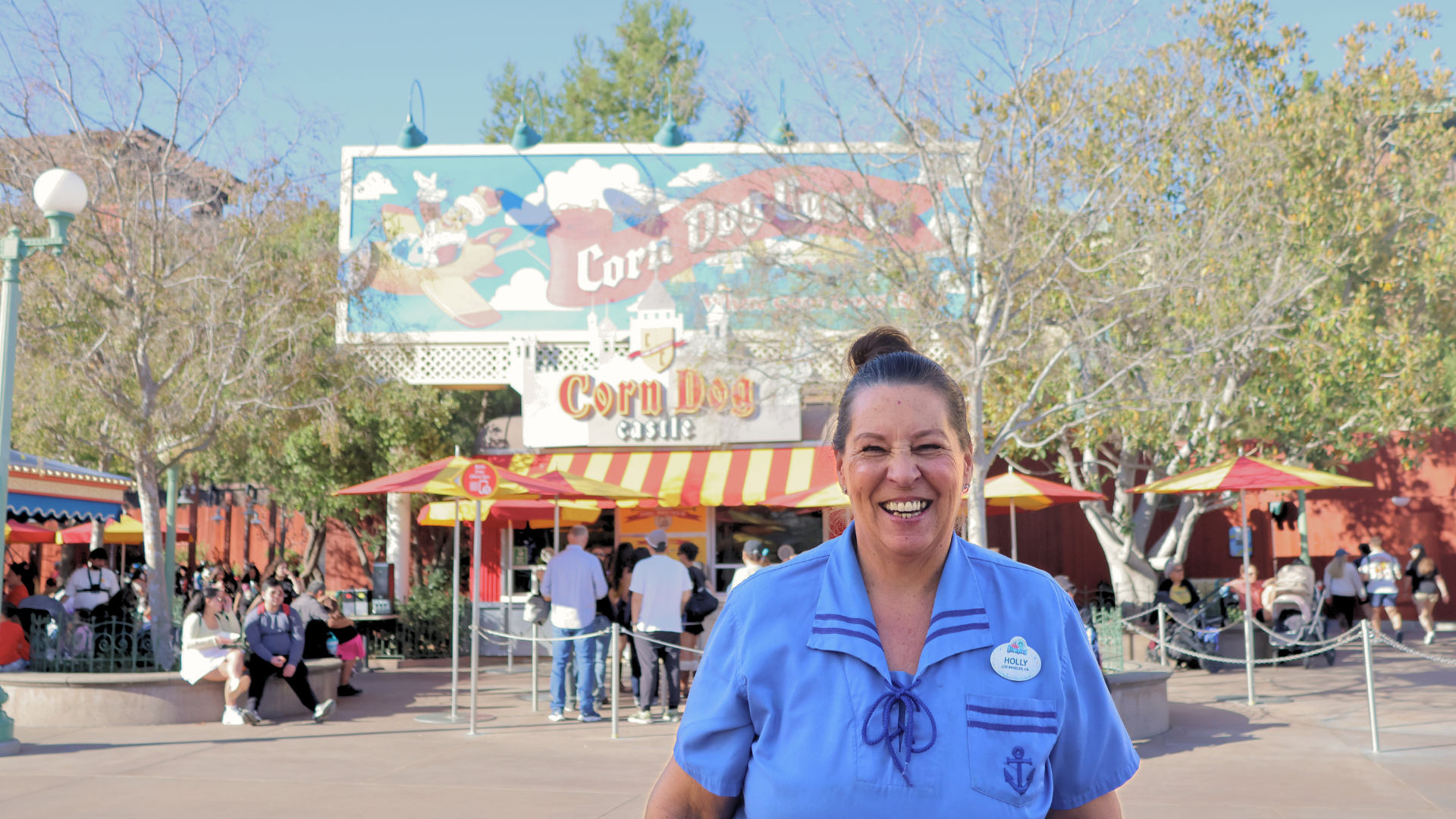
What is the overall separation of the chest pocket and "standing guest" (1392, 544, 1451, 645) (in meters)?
18.7

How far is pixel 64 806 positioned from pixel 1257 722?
8.91m

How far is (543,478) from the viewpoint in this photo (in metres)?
13.5

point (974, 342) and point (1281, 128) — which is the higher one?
point (1281, 128)

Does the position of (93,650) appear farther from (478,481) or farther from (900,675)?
(900,675)

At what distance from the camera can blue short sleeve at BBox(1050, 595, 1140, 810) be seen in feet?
6.06

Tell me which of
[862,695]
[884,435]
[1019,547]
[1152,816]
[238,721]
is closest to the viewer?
[862,695]

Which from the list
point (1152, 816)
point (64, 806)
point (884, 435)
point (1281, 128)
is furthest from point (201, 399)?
point (1281, 128)

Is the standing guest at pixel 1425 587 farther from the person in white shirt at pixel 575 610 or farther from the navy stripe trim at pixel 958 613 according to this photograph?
the navy stripe trim at pixel 958 613

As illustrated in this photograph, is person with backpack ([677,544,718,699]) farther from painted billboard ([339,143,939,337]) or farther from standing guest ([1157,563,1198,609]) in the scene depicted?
painted billboard ([339,143,939,337])

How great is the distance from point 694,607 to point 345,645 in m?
3.89

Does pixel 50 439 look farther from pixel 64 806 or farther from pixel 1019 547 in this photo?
pixel 1019 547

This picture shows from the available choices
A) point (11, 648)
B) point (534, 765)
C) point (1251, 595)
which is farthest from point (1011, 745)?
point (1251, 595)

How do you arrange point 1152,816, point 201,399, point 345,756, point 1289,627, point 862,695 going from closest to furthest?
point 862,695 < point 1152,816 < point 345,756 < point 201,399 < point 1289,627

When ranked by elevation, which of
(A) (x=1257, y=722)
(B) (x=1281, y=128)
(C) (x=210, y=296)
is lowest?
(A) (x=1257, y=722)
